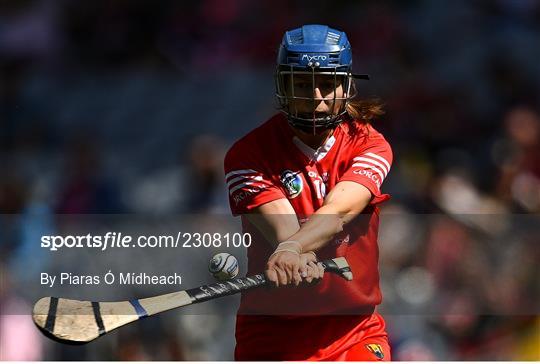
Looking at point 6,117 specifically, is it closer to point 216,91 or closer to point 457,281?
point 216,91

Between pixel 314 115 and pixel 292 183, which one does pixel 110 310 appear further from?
pixel 314 115

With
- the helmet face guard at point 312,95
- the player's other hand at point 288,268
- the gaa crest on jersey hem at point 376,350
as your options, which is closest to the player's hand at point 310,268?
the player's other hand at point 288,268

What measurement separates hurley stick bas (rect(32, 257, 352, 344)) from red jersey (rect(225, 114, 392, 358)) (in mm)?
42

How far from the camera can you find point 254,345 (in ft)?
11.6

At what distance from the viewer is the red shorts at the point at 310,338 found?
3.47 metres

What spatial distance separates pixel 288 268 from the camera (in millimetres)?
3342

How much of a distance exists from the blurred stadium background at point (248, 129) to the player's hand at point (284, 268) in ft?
5.56

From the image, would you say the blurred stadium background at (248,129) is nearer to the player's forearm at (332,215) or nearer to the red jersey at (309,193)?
the red jersey at (309,193)

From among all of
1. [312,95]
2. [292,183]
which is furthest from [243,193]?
[312,95]

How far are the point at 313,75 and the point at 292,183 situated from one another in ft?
1.24

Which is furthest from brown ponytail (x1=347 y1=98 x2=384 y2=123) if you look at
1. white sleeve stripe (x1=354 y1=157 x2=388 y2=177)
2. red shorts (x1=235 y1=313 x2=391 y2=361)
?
red shorts (x1=235 y1=313 x2=391 y2=361)

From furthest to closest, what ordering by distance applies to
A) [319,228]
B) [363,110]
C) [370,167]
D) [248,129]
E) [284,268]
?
[248,129]
[363,110]
[370,167]
[319,228]
[284,268]

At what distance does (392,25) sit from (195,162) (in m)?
1.41

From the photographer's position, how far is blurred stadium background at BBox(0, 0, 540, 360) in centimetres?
513
